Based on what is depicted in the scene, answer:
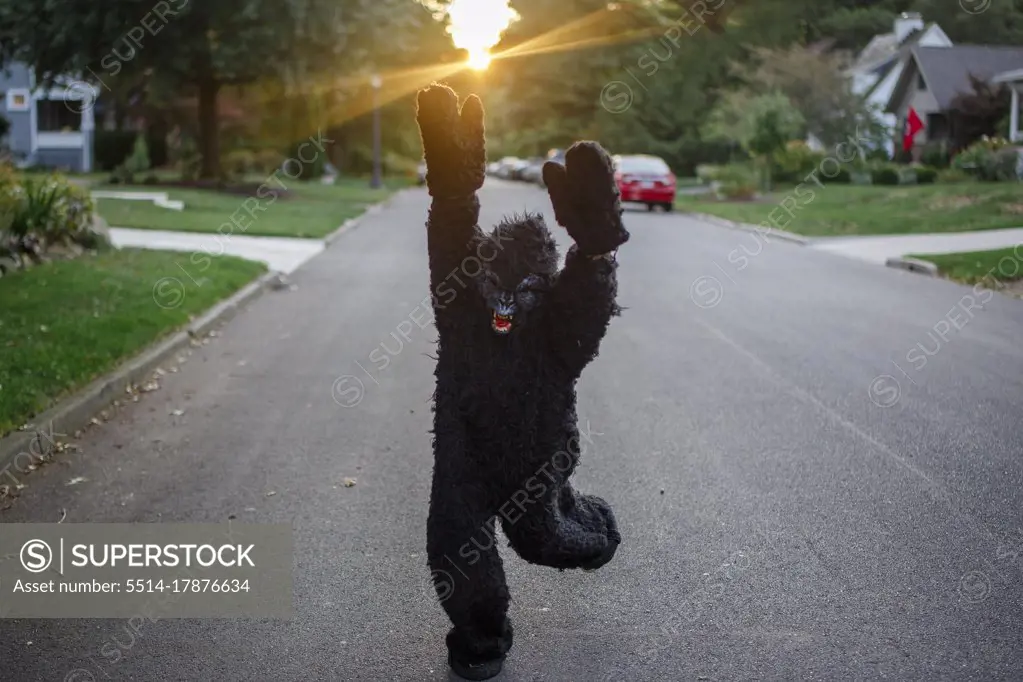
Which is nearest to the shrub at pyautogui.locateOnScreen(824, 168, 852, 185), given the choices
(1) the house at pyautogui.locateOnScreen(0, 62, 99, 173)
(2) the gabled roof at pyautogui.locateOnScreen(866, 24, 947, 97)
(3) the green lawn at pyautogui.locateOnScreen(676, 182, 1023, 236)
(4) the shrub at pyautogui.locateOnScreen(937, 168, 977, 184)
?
(4) the shrub at pyautogui.locateOnScreen(937, 168, 977, 184)

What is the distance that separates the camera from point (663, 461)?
267 inches

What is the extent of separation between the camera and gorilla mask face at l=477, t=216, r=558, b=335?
3.94 m

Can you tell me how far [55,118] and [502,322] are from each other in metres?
55.1

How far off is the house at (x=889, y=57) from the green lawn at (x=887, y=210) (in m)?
18.8

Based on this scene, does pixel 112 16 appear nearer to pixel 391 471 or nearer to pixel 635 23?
pixel 391 471

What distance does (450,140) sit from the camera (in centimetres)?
392

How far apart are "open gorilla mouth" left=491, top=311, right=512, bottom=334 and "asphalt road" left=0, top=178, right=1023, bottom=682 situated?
42cm

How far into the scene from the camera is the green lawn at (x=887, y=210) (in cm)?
2350

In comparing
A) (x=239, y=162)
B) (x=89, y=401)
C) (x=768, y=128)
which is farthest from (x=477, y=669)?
(x=239, y=162)

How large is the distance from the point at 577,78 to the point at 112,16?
36.8 metres

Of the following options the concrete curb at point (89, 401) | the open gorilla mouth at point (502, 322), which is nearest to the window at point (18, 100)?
the concrete curb at point (89, 401)

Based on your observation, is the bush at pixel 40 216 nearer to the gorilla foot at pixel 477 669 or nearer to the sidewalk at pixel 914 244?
the gorilla foot at pixel 477 669

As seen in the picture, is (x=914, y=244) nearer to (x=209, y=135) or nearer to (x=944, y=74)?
(x=209, y=135)

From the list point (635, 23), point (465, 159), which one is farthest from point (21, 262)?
point (635, 23)
